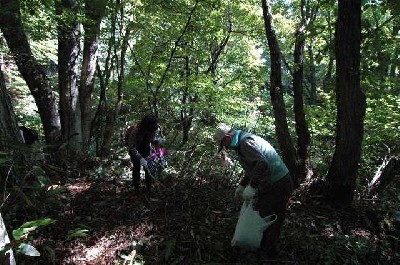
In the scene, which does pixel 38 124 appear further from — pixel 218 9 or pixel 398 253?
pixel 398 253

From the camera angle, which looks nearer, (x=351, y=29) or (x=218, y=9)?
(x=351, y=29)

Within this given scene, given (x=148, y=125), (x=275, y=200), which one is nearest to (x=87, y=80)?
(x=148, y=125)

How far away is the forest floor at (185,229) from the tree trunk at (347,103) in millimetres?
447

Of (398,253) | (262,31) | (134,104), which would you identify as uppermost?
(262,31)

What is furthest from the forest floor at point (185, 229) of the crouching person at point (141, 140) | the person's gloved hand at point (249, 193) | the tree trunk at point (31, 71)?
the tree trunk at point (31, 71)

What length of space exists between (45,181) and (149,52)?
293 inches

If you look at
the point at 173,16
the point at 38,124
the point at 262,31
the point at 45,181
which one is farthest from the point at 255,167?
the point at 38,124

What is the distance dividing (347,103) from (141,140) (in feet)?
10.4

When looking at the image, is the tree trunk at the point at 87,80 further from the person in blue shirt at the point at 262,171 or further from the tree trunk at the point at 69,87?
the person in blue shirt at the point at 262,171

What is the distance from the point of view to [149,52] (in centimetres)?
1131

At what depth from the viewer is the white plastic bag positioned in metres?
4.48

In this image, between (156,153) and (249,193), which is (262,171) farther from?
(156,153)

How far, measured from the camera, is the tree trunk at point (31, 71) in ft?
23.6

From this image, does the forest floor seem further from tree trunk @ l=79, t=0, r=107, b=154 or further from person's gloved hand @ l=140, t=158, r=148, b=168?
tree trunk @ l=79, t=0, r=107, b=154
